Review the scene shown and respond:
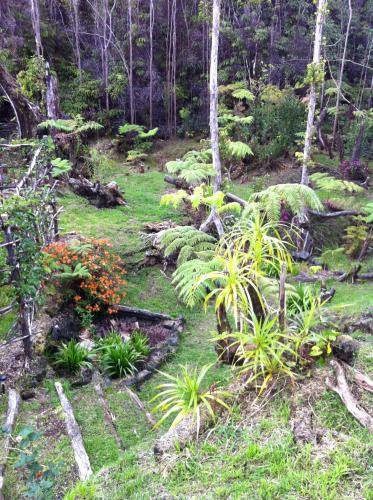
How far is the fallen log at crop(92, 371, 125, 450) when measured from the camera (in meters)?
3.65

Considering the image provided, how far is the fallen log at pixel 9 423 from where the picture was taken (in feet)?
9.86

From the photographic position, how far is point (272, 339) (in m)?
2.79

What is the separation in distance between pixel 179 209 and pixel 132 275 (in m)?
2.84

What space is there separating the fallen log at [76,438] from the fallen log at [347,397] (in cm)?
188

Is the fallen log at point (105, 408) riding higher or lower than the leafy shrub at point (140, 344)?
higher

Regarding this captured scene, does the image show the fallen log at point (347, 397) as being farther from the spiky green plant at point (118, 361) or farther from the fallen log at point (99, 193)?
the fallen log at point (99, 193)

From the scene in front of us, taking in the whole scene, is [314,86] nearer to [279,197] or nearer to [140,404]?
[279,197]

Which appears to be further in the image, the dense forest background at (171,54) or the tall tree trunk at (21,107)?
the dense forest background at (171,54)

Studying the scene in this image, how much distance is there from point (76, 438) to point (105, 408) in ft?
1.83

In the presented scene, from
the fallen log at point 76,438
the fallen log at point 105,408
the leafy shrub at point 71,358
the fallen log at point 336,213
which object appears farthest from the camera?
the fallen log at point 336,213

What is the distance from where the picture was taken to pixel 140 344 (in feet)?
16.5

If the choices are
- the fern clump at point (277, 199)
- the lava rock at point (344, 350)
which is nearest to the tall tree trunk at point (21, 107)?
the fern clump at point (277, 199)

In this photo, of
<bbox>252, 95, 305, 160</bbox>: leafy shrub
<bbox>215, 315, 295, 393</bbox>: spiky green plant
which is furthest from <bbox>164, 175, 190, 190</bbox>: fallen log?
<bbox>215, 315, 295, 393</bbox>: spiky green plant

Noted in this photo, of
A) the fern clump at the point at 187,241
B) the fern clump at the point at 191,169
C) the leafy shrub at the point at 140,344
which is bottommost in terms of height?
the leafy shrub at the point at 140,344
